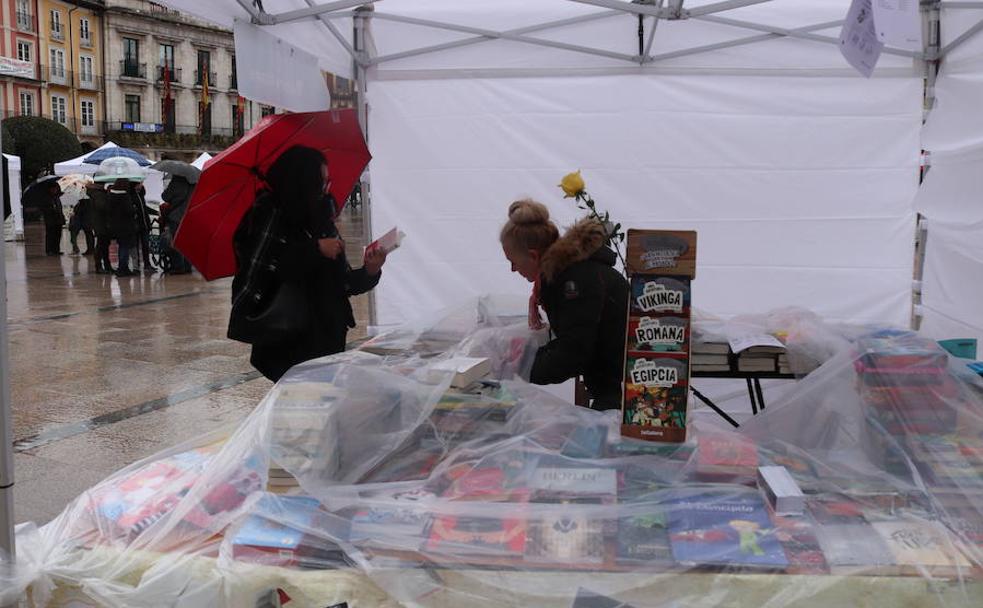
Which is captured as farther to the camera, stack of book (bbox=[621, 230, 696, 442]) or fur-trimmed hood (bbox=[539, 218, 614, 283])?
fur-trimmed hood (bbox=[539, 218, 614, 283])

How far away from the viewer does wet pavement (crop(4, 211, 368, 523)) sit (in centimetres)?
Answer: 495

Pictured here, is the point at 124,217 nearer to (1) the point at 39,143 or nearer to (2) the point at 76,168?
(2) the point at 76,168

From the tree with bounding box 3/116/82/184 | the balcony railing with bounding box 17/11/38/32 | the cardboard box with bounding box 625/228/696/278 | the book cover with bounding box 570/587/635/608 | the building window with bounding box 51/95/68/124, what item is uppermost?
the balcony railing with bounding box 17/11/38/32

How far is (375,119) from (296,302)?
237 cm

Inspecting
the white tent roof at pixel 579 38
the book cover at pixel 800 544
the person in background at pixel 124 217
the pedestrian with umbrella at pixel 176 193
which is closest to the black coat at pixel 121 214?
the person in background at pixel 124 217

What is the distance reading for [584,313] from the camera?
10.6ft

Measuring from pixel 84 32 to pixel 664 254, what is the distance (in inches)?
2350

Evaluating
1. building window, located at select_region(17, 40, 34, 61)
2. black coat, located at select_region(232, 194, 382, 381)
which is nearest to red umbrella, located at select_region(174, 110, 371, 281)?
black coat, located at select_region(232, 194, 382, 381)

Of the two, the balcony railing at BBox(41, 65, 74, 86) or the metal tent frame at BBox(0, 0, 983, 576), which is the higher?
the balcony railing at BBox(41, 65, 74, 86)

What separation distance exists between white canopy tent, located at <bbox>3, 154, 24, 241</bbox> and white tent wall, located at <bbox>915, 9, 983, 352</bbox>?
15943 mm

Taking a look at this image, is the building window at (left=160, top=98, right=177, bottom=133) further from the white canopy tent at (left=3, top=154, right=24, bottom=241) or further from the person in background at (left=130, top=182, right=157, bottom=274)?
the person in background at (left=130, top=182, right=157, bottom=274)

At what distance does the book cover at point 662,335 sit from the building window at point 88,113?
192 feet

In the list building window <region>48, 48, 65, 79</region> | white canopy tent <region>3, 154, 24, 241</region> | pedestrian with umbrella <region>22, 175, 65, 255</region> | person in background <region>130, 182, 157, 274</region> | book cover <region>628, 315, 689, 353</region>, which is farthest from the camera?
building window <region>48, 48, 65, 79</region>

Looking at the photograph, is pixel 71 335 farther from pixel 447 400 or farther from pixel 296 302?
pixel 447 400
